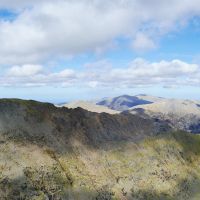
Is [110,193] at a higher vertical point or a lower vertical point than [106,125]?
lower

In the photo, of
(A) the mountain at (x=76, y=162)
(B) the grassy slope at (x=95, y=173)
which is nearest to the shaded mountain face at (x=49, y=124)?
(A) the mountain at (x=76, y=162)

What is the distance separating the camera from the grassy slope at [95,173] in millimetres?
141125

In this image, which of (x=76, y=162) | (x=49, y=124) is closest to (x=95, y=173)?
(x=76, y=162)

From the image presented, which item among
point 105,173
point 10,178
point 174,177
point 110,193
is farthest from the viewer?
point 174,177

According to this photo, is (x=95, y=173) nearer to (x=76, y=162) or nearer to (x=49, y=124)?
(x=76, y=162)

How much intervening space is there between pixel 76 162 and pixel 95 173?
9.80 metres

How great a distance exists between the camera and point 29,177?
466ft

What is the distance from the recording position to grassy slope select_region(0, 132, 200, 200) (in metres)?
141

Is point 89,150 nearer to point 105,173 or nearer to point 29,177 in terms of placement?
point 105,173

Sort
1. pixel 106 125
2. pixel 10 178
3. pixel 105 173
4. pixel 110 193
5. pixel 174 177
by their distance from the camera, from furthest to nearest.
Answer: pixel 106 125, pixel 174 177, pixel 105 173, pixel 110 193, pixel 10 178

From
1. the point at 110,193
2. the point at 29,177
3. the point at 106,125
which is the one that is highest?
the point at 106,125

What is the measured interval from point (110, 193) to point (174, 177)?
42.5 metres

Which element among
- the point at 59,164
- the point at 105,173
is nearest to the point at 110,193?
the point at 105,173

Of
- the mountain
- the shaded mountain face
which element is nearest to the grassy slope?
the mountain
